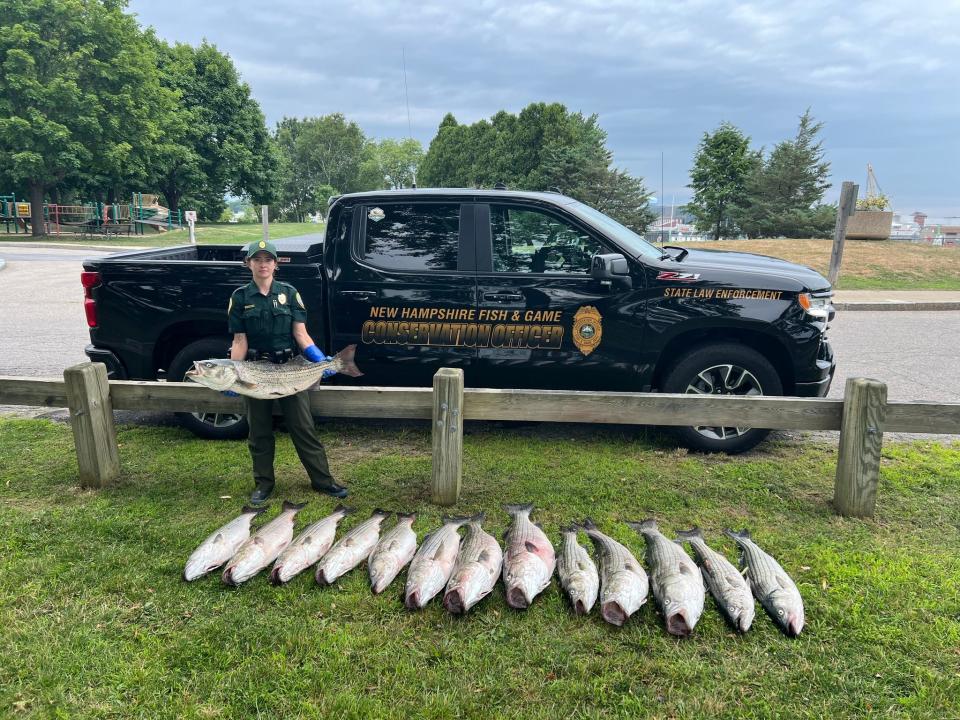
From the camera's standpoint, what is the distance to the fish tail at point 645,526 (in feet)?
12.4

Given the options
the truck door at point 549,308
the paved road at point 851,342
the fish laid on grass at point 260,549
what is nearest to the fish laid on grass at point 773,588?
the truck door at point 549,308

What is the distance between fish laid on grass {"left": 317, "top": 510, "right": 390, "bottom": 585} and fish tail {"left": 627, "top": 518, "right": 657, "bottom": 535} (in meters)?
1.49

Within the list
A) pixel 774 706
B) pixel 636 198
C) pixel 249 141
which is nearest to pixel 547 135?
pixel 636 198

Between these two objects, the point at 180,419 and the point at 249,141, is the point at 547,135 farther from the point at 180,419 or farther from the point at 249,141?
the point at 180,419

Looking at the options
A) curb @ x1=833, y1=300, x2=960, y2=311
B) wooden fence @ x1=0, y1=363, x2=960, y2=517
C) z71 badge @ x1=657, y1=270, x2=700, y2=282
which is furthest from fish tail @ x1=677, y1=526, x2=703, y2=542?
curb @ x1=833, y1=300, x2=960, y2=311

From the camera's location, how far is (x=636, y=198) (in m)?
39.7

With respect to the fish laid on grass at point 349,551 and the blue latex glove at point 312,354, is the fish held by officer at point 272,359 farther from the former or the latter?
the fish laid on grass at point 349,551

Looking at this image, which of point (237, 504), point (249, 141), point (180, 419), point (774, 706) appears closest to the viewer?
point (774, 706)

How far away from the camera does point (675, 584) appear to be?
3146 millimetres

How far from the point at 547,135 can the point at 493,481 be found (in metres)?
48.9

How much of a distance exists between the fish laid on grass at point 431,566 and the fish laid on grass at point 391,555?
7cm

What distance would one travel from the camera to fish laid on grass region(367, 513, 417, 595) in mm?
3354

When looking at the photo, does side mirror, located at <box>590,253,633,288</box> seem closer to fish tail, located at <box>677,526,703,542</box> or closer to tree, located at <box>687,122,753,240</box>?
fish tail, located at <box>677,526,703,542</box>

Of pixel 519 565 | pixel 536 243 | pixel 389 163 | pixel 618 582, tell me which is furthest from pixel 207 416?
pixel 389 163
